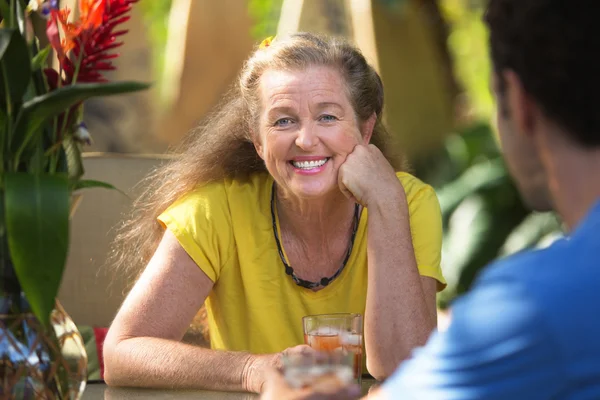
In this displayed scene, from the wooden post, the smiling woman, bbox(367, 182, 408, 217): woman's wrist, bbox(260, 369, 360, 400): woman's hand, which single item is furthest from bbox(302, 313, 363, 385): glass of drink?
the wooden post

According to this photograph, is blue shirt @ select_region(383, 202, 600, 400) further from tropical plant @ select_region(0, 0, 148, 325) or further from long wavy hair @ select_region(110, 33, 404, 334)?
long wavy hair @ select_region(110, 33, 404, 334)

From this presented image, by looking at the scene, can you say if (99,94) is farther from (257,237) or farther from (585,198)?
(257,237)

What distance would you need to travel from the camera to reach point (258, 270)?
2.64 m

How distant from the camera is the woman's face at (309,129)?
255 centimetres

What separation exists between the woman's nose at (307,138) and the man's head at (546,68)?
136cm

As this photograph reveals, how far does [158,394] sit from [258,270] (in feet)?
2.24

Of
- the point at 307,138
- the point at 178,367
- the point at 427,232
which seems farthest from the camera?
the point at 427,232

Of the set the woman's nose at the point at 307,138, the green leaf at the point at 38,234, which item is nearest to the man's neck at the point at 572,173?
the green leaf at the point at 38,234

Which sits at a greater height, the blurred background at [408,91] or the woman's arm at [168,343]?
the blurred background at [408,91]

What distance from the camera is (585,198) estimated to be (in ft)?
3.62

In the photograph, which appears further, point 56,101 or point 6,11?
point 6,11

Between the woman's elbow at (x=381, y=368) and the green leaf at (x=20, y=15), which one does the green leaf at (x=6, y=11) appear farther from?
the woman's elbow at (x=381, y=368)

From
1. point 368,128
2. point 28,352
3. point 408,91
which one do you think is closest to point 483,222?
point 408,91

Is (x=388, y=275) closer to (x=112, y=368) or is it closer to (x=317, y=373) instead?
(x=112, y=368)
